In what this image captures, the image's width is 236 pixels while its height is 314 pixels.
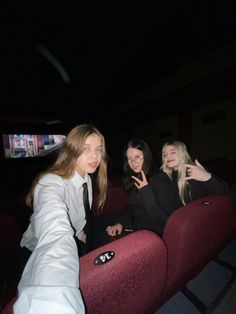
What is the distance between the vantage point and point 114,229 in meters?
1.63

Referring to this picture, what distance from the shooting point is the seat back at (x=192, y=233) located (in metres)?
0.89

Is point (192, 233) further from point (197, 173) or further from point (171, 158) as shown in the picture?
point (171, 158)

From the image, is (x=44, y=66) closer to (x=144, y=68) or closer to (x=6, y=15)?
(x=6, y=15)

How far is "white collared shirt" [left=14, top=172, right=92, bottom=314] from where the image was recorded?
1.62ft

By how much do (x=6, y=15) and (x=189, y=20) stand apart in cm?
240

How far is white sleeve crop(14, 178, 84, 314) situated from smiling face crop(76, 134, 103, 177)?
40 centimetres

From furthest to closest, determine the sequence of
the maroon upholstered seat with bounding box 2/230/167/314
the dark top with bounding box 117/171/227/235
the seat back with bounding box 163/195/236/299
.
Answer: the dark top with bounding box 117/171/227/235 < the seat back with bounding box 163/195/236/299 < the maroon upholstered seat with bounding box 2/230/167/314

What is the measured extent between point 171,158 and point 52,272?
1.51 m

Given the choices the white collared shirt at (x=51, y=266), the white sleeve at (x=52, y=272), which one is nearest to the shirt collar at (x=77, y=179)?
the white collared shirt at (x=51, y=266)

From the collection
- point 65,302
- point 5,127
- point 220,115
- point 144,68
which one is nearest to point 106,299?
point 65,302

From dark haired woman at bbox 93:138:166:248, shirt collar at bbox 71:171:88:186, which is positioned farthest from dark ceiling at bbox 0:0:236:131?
shirt collar at bbox 71:171:88:186

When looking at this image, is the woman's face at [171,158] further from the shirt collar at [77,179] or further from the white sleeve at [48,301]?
the white sleeve at [48,301]

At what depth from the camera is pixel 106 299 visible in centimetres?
63

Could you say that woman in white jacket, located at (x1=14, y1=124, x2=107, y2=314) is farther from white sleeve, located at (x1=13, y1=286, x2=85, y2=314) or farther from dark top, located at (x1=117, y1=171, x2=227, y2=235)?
dark top, located at (x1=117, y1=171, x2=227, y2=235)
